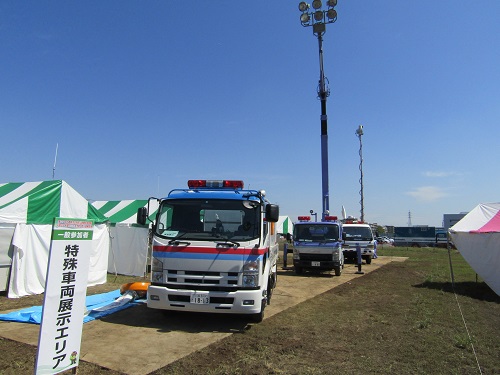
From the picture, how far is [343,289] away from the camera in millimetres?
11938

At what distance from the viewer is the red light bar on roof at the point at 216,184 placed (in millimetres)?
A: 7953

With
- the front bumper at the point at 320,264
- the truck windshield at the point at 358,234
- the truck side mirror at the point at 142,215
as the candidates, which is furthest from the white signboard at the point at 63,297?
the truck windshield at the point at 358,234

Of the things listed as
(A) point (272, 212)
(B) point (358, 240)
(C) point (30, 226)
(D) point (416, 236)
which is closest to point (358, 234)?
(B) point (358, 240)

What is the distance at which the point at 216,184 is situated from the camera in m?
8.08

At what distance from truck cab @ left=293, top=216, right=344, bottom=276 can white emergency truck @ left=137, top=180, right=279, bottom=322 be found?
312 inches

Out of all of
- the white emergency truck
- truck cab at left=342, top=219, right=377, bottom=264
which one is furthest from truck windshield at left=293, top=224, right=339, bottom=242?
the white emergency truck

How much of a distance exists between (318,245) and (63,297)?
1178cm

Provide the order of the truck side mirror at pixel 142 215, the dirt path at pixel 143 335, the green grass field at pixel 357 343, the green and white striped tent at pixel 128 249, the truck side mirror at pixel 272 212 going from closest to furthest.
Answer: the green grass field at pixel 357 343 < the dirt path at pixel 143 335 < the truck side mirror at pixel 272 212 < the truck side mirror at pixel 142 215 < the green and white striped tent at pixel 128 249

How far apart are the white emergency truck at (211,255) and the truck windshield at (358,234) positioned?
1464 cm

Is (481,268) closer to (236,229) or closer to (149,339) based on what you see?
(236,229)

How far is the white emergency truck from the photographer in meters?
6.50

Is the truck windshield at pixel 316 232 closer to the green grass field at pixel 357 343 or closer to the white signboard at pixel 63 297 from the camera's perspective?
the green grass field at pixel 357 343

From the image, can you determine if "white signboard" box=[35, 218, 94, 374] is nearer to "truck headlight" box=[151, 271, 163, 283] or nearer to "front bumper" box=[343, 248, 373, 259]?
"truck headlight" box=[151, 271, 163, 283]

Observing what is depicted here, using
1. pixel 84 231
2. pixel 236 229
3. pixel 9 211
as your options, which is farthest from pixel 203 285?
pixel 9 211
